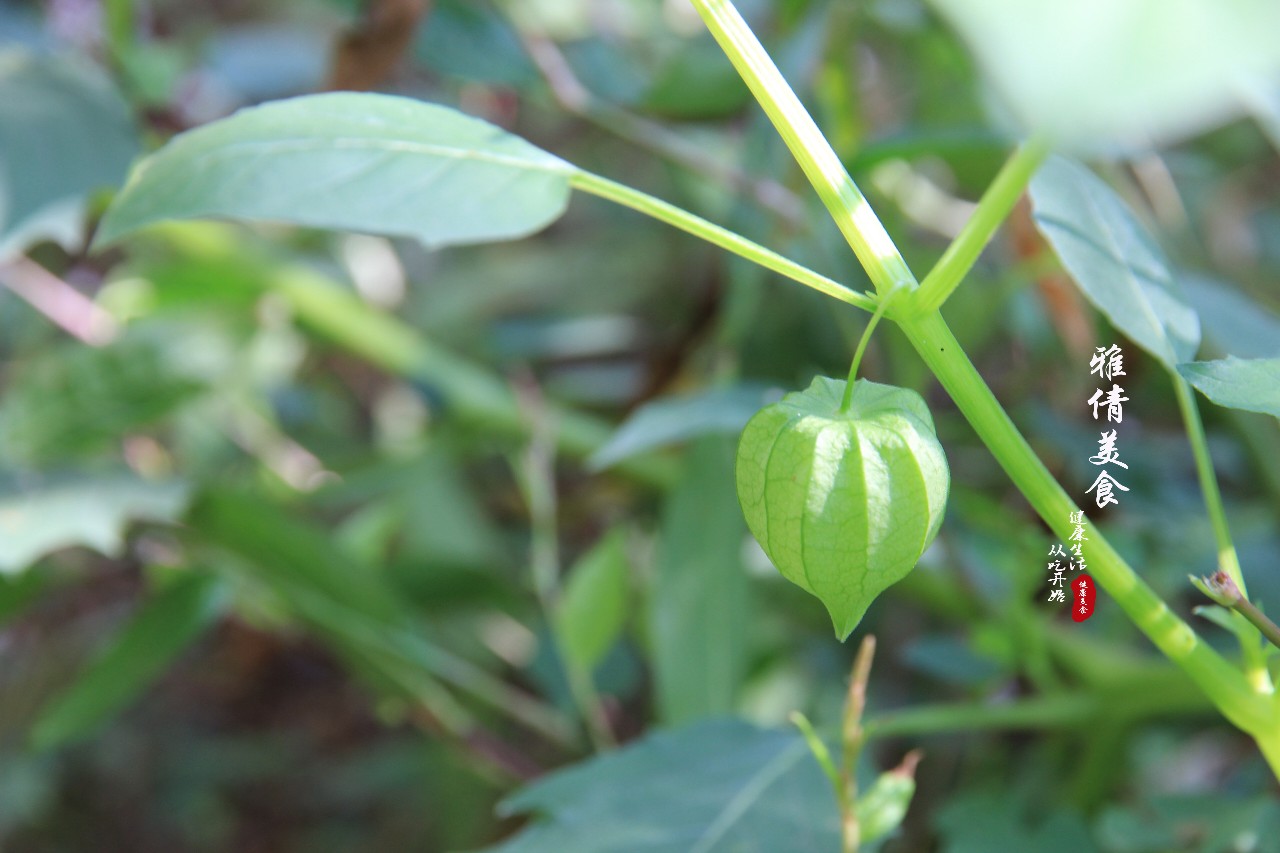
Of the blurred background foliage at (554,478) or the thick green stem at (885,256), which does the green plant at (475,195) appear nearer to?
the thick green stem at (885,256)

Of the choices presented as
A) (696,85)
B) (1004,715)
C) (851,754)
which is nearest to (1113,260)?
(851,754)

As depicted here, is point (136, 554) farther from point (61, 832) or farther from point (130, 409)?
point (61, 832)

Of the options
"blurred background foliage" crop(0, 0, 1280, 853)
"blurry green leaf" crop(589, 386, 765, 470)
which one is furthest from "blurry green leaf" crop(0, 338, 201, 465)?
"blurry green leaf" crop(589, 386, 765, 470)

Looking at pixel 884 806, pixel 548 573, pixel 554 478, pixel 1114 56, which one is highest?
pixel 1114 56

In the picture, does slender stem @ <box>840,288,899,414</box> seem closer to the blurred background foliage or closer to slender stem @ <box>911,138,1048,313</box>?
slender stem @ <box>911,138,1048,313</box>

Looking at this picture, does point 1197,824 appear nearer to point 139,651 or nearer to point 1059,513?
point 1059,513
